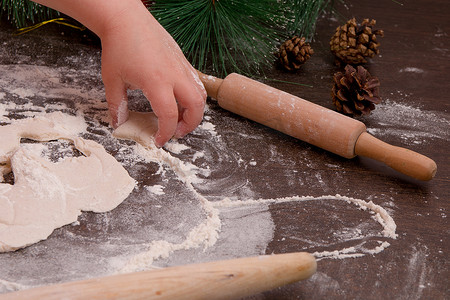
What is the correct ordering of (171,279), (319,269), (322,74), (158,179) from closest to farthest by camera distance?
(171,279) → (319,269) → (158,179) → (322,74)

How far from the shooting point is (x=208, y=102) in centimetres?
111

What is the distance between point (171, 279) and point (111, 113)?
1.42 ft

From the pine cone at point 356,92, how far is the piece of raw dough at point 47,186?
1.47 ft

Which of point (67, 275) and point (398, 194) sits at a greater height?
point (398, 194)

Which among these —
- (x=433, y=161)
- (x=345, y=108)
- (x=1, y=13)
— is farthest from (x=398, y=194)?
(x=1, y=13)

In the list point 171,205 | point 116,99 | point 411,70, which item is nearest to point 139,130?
point 116,99

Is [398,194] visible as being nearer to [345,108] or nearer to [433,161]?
[433,161]

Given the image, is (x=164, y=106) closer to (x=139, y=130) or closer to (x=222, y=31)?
(x=139, y=130)

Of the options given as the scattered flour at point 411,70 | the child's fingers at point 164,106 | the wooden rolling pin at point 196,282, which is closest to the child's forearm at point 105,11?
the child's fingers at point 164,106

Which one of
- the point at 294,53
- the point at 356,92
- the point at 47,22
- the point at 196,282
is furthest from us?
the point at 47,22

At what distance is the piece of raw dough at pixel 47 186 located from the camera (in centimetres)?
77

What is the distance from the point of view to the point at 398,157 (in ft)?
3.05

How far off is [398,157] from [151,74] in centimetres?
43

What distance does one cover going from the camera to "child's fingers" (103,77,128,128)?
3.14 ft
